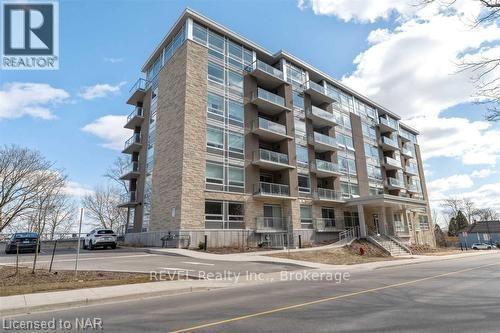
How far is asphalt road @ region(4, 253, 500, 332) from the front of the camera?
18.8ft

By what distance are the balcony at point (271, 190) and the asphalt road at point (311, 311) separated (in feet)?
57.7

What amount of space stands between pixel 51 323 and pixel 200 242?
1721cm

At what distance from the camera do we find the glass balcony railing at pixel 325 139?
34.3 m

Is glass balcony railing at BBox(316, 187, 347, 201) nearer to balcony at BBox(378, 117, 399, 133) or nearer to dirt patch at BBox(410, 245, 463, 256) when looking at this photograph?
dirt patch at BBox(410, 245, 463, 256)

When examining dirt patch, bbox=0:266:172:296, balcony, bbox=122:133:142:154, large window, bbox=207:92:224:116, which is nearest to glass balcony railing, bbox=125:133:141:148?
balcony, bbox=122:133:142:154

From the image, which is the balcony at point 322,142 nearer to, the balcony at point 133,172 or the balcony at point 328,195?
the balcony at point 328,195

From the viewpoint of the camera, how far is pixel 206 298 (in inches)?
344

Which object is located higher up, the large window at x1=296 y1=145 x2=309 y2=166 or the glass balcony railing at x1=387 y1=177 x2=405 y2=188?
the large window at x1=296 y1=145 x2=309 y2=166

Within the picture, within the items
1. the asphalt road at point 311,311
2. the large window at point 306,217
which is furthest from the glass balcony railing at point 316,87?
the asphalt road at point 311,311

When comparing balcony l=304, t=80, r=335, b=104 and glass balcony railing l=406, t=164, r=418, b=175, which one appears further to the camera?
glass balcony railing l=406, t=164, r=418, b=175

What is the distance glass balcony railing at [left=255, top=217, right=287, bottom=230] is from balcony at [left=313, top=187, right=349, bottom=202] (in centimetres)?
523

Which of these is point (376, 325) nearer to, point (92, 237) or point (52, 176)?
point (92, 237)

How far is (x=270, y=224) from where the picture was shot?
28.2 m

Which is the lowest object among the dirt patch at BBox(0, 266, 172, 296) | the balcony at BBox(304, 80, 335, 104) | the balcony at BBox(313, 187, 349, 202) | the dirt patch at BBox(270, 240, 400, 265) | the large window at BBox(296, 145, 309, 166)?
the dirt patch at BBox(270, 240, 400, 265)
